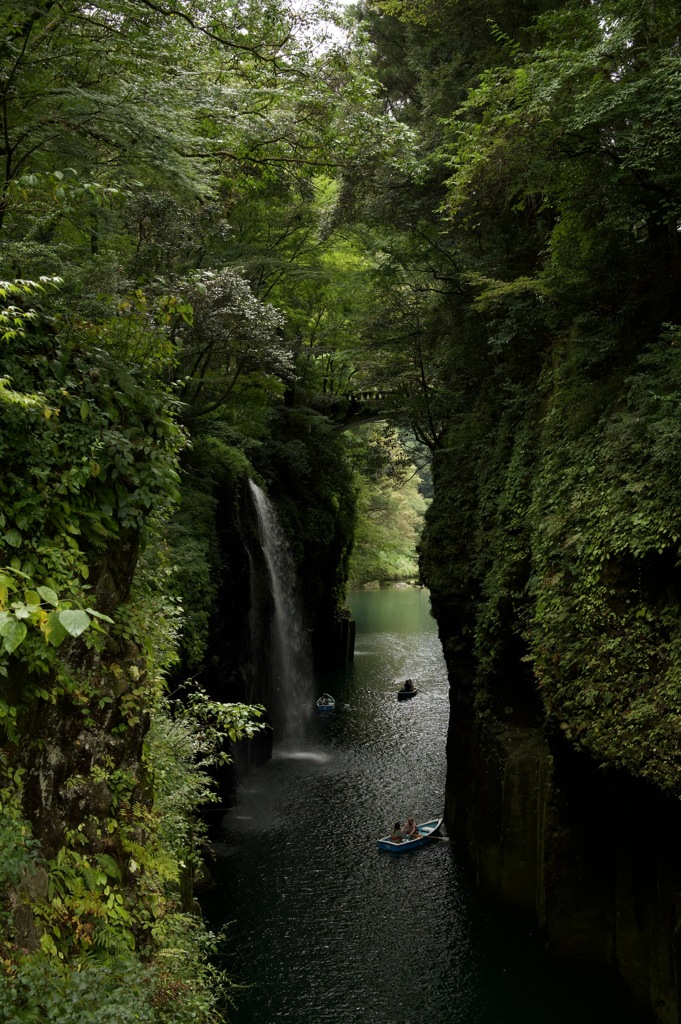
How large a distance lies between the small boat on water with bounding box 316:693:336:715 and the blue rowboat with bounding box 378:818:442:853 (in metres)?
9.81

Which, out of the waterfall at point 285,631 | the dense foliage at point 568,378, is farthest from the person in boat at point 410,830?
the waterfall at point 285,631

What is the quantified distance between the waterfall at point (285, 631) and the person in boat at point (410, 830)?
291 inches

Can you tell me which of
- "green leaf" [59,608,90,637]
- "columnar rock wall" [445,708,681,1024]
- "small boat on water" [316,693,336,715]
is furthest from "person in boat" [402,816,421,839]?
"green leaf" [59,608,90,637]

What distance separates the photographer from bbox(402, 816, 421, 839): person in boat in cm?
1501

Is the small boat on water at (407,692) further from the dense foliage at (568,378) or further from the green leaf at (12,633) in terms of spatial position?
the green leaf at (12,633)

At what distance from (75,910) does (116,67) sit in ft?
28.9

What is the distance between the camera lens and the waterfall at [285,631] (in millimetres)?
22156

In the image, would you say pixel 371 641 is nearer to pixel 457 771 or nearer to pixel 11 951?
pixel 457 771

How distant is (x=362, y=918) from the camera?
41.3ft

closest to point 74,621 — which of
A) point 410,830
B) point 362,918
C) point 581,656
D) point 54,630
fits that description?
point 54,630

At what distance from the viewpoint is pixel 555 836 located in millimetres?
11250

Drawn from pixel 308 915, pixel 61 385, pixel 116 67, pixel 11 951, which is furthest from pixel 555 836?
pixel 116 67

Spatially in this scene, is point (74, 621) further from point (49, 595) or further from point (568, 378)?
point (568, 378)

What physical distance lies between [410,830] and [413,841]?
0.42 metres
